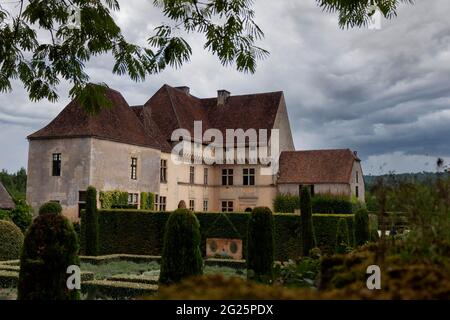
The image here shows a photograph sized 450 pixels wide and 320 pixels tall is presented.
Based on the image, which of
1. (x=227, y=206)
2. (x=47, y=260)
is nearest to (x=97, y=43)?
(x=47, y=260)

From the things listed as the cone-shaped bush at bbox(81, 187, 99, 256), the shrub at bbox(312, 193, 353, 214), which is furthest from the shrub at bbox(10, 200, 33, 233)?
the shrub at bbox(312, 193, 353, 214)

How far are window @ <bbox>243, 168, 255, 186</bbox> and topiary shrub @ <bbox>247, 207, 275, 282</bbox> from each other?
2403 cm

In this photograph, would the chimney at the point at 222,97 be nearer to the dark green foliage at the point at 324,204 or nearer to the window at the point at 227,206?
the window at the point at 227,206

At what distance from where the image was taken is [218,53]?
5.18 metres

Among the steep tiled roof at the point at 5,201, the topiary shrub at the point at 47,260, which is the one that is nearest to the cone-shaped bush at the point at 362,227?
the topiary shrub at the point at 47,260

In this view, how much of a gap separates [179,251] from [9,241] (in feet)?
36.8

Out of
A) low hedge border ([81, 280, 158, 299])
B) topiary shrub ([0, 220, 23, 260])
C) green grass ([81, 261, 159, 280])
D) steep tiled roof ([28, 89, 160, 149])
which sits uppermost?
steep tiled roof ([28, 89, 160, 149])

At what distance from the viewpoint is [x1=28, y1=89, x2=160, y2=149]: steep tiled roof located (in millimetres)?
26647

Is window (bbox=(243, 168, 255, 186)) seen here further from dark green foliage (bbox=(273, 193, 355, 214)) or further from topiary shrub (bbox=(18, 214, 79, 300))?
topiary shrub (bbox=(18, 214, 79, 300))

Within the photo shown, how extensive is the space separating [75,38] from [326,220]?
15.8 meters

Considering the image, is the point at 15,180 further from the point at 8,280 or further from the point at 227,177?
the point at 8,280

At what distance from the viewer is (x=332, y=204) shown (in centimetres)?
3316
